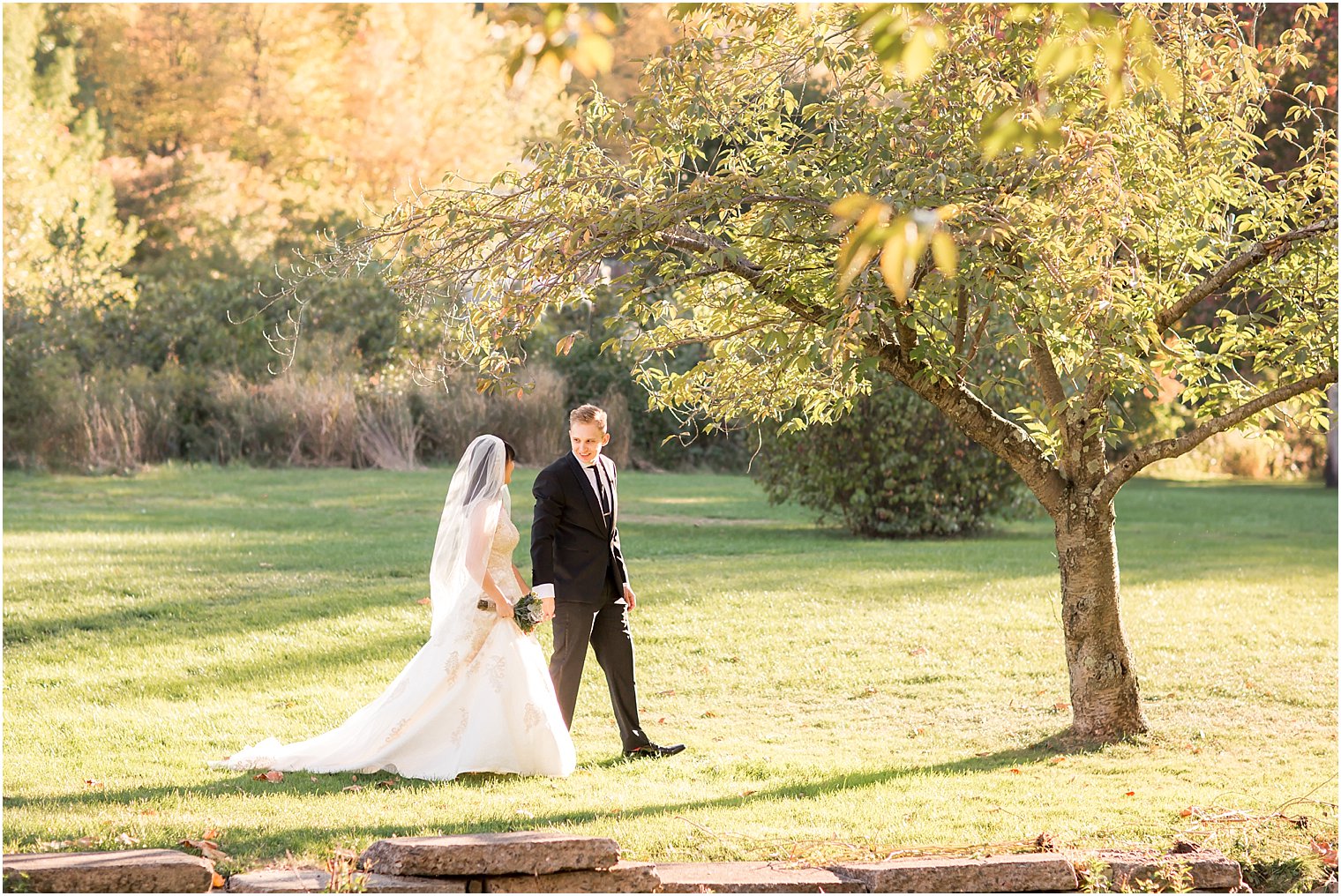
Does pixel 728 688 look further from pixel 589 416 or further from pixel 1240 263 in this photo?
pixel 1240 263

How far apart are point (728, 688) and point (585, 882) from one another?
4619mm

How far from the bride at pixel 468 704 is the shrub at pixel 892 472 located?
872 cm

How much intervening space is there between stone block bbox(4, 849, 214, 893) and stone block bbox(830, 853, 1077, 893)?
2.25m

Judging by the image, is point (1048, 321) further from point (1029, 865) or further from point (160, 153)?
point (160, 153)

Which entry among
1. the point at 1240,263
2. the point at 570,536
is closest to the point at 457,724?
the point at 570,536

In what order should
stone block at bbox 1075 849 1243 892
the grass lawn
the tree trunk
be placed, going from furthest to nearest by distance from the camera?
1. the tree trunk
2. the grass lawn
3. stone block at bbox 1075 849 1243 892

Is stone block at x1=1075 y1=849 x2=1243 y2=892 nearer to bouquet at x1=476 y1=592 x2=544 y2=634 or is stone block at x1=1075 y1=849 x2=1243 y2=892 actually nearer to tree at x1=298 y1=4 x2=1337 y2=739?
tree at x1=298 y1=4 x2=1337 y2=739

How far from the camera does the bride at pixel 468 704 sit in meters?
6.99

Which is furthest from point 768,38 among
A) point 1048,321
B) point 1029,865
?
point 1029,865

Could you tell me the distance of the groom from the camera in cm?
742

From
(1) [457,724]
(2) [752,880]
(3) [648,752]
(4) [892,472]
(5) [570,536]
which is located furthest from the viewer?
(4) [892,472]

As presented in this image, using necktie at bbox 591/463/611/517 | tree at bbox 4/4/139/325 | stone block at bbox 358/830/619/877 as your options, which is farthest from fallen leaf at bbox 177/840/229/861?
tree at bbox 4/4/139/325

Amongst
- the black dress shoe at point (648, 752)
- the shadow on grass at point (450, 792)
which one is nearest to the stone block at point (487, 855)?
the shadow on grass at point (450, 792)

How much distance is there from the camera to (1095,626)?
770 centimetres
